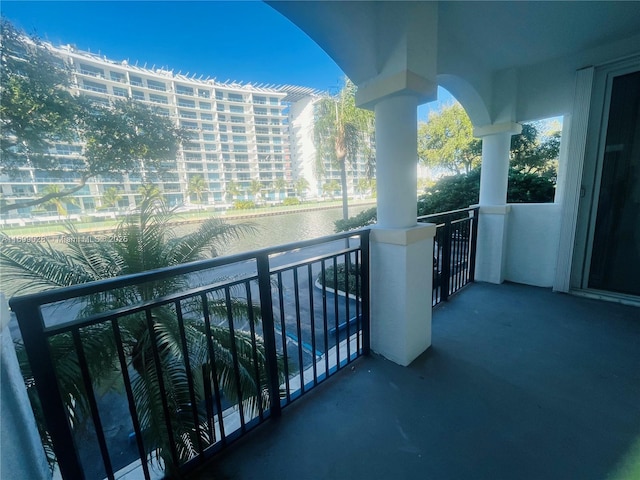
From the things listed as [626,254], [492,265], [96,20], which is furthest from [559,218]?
[96,20]

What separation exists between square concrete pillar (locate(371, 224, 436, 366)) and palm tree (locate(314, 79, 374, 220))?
8141 millimetres

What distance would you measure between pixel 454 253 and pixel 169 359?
10.7 ft

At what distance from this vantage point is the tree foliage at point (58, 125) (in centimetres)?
484

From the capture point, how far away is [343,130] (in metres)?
9.26

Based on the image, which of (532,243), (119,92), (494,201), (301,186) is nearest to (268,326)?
(494,201)

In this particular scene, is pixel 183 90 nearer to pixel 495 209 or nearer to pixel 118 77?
pixel 118 77

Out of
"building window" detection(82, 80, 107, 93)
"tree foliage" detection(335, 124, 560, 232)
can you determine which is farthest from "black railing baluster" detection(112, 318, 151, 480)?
"building window" detection(82, 80, 107, 93)

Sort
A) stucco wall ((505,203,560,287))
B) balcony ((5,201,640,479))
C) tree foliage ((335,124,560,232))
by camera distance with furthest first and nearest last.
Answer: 1. tree foliage ((335,124,560,232))
2. stucco wall ((505,203,560,287))
3. balcony ((5,201,640,479))

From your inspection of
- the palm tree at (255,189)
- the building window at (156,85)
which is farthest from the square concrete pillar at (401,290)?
the palm tree at (255,189)

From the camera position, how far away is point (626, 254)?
2.71 metres

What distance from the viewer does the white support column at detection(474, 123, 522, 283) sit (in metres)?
3.16

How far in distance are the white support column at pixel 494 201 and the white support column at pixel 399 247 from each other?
189 cm

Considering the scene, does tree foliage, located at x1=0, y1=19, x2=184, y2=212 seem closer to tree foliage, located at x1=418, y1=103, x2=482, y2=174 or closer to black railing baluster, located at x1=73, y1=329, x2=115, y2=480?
black railing baluster, located at x1=73, y1=329, x2=115, y2=480

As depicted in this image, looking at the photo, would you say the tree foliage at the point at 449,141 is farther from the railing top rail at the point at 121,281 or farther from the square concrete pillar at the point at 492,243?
the railing top rail at the point at 121,281
